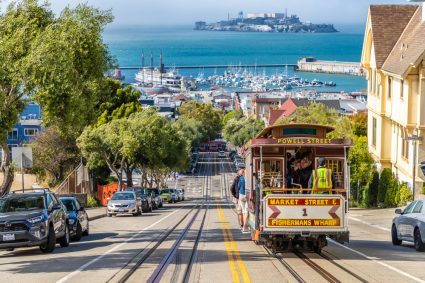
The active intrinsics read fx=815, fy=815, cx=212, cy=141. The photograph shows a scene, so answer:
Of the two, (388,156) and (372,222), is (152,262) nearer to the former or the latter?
(372,222)

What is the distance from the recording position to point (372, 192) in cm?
5138

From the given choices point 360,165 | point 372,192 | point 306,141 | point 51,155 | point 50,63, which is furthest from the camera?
point 51,155

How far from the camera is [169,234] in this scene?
28406mm

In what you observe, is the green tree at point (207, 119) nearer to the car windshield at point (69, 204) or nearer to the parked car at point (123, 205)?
→ the parked car at point (123, 205)

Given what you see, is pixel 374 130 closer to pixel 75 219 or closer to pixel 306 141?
pixel 75 219

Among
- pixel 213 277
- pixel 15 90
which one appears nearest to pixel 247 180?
pixel 213 277

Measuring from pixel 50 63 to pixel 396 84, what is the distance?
27.9m

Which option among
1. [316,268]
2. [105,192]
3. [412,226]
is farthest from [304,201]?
[105,192]

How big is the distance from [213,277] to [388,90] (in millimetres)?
36693

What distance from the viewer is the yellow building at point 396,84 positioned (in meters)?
43.9

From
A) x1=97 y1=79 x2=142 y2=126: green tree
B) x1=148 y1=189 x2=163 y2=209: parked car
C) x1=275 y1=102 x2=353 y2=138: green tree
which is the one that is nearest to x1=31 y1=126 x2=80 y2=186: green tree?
x1=148 y1=189 x2=163 y2=209: parked car

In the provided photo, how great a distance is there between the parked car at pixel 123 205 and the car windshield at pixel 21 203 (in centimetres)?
2018

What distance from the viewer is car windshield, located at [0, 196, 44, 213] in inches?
882

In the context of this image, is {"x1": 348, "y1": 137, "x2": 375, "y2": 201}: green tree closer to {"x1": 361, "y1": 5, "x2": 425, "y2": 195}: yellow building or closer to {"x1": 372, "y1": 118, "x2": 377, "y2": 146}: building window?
{"x1": 361, "y1": 5, "x2": 425, "y2": 195}: yellow building
